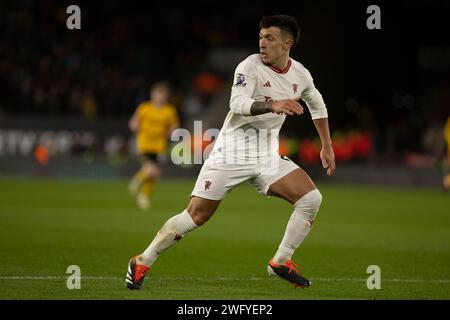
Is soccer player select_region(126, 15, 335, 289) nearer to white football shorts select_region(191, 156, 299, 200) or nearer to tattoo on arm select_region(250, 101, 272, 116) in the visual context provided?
white football shorts select_region(191, 156, 299, 200)

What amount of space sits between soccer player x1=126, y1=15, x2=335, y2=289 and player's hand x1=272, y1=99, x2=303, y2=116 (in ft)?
1.29

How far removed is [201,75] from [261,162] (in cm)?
2637

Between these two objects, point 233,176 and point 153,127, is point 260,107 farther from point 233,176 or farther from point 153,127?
point 153,127

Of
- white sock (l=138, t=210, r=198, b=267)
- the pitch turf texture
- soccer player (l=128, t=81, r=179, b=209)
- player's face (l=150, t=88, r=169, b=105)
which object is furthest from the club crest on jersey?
player's face (l=150, t=88, r=169, b=105)

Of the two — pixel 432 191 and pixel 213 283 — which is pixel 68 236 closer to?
pixel 213 283

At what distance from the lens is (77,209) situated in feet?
59.5

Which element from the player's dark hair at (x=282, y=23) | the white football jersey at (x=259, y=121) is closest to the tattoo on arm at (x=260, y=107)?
the white football jersey at (x=259, y=121)

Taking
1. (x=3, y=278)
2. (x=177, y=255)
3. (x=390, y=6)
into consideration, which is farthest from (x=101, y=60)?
(x=3, y=278)

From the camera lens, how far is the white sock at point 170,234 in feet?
28.5

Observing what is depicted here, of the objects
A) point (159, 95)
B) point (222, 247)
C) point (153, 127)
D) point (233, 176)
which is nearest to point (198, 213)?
point (233, 176)

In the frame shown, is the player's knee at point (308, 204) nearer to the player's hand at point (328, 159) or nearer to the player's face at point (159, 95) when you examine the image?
the player's hand at point (328, 159)

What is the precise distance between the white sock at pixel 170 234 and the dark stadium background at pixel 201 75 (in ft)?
66.0

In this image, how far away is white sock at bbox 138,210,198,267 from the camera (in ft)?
28.5
